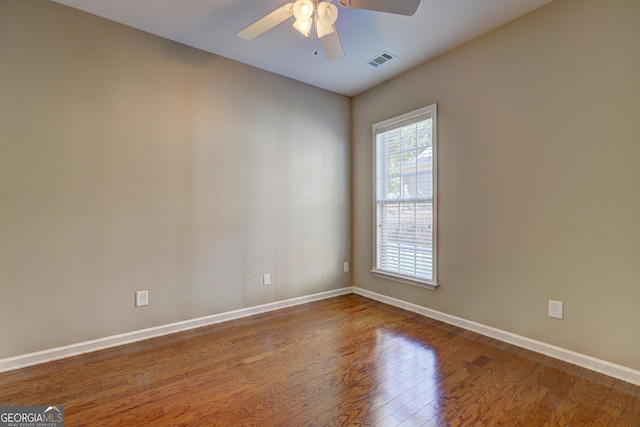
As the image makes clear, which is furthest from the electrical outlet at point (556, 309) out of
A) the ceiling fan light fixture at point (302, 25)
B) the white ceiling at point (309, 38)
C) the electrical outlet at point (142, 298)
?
the electrical outlet at point (142, 298)

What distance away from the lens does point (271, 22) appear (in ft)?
6.57

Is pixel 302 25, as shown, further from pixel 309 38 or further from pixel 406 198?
pixel 406 198

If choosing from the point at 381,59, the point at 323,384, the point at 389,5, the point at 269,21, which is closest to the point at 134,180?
the point at 269,21

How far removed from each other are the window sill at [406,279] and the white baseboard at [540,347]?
0.23 metres

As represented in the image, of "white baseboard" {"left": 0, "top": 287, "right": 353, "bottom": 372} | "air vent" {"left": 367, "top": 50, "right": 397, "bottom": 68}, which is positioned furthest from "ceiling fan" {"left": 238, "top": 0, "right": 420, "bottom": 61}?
"white baseboard" {"left": 0, "top": 287, "right": 353, "bottom": 372}

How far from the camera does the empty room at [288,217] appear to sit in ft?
6.14

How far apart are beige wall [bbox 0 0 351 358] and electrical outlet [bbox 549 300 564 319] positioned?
236 centimetres

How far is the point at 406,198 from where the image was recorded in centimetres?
336

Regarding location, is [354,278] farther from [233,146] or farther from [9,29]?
[9,29]

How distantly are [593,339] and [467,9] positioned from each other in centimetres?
260

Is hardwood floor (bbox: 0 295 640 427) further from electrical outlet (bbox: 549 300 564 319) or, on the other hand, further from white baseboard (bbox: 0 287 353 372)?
electrical outlet (bbox: 549 300 564 319)

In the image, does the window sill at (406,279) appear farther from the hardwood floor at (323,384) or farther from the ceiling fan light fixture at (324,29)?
the ceiling fan light fixture at (324,29)

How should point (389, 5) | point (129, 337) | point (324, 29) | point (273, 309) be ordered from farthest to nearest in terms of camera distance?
point (273, 309) → point (129, 337) → point (324, 29) → point (389, 5)

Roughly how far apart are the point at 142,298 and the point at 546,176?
348cm
